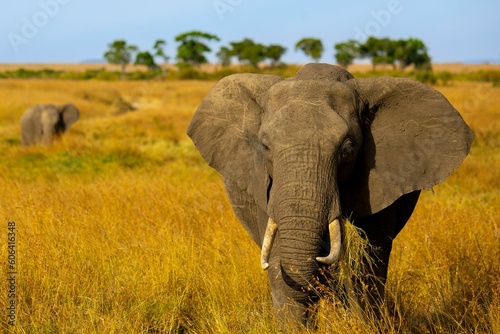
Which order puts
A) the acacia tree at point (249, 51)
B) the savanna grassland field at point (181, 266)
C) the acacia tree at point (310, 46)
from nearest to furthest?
the savanna grassland field at point (181, 266)
the acacia tree at point (310, 46)
the acacia tree at point (249, 51)

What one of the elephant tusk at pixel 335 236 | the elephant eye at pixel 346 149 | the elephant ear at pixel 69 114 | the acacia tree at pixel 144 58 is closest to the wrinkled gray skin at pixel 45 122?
the elephant ear at pixel 69 114

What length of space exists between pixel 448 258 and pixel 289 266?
2.46 metres

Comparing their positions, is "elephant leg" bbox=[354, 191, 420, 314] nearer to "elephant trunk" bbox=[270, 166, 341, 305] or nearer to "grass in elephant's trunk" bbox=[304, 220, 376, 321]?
"grass in elephant's trunk" bbox=[304, 220, 376, 321]

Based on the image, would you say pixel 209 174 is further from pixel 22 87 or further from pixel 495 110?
pixel 22 87

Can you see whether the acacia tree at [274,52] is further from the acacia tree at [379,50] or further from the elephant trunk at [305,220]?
the elephant trunk at [305,220]

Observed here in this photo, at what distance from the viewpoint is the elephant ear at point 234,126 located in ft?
14.2

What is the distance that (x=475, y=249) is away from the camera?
6.12 m

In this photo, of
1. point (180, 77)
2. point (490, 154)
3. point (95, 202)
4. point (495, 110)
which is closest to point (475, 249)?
point (95, 202)

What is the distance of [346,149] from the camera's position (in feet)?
12.5

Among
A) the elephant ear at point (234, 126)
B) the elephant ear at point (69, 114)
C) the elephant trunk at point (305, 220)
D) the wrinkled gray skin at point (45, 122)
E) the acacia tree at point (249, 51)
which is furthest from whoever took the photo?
the acacia tree at point (249, 51)

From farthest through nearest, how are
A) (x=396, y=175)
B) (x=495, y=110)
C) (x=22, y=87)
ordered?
(x=22, y=87)
(x=495, y=110)
(x=396, y=175)

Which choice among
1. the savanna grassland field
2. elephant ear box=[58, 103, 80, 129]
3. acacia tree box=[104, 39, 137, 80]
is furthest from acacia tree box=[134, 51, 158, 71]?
the savanna grassland field

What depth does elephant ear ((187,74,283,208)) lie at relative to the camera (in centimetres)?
432

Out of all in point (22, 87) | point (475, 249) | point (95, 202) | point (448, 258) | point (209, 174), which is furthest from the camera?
point (22, 87)
